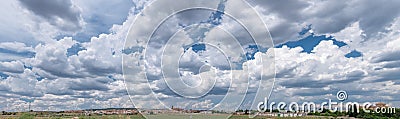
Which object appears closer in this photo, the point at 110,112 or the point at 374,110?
the point at 374,110

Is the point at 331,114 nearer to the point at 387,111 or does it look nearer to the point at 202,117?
the point at 387,111

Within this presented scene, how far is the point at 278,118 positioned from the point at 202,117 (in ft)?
66.6

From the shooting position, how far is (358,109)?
74.0m

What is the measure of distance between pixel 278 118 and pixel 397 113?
2881cm

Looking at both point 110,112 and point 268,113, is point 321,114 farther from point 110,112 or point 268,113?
point 110,112

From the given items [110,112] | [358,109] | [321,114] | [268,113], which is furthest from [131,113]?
[358,109]

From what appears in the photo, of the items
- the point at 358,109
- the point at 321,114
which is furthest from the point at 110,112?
the point at 358,109

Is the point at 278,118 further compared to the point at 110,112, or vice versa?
the point at 110,112

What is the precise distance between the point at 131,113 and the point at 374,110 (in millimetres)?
61828

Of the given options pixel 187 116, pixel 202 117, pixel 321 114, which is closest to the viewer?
pixel 187 116

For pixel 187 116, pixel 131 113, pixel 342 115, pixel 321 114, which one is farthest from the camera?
pixel 131 113

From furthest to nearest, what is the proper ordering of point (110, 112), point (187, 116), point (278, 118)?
point (110, 112) < point (278, 118) < point (187, 116)

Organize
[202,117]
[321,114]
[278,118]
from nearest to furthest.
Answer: [202,117], [278,118], [321,114]

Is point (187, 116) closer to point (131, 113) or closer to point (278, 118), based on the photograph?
point (278, 118)
